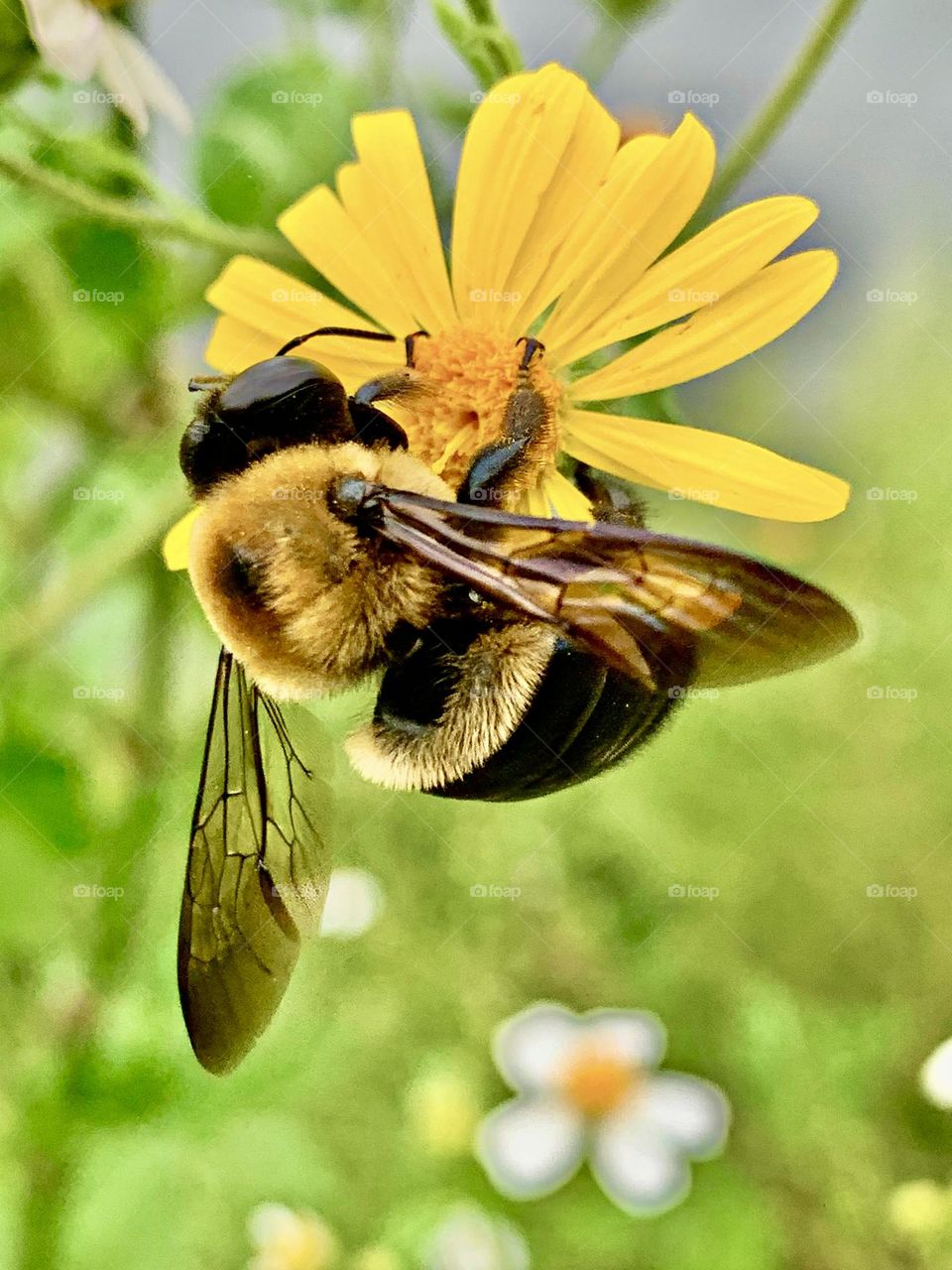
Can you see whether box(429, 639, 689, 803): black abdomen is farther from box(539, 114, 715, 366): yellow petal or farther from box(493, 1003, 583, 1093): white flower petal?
box(493, 1003, 583, 1093): white flower petal

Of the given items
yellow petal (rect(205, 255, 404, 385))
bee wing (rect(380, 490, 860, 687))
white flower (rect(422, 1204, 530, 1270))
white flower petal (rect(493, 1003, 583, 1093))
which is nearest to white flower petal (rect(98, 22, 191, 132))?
yellow petal (rect(205, 255, 404, 385))

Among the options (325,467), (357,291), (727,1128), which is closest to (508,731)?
(325,467)

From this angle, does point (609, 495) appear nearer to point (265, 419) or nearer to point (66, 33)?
point (265, 419)

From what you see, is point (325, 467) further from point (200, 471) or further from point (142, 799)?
point (142, 799)

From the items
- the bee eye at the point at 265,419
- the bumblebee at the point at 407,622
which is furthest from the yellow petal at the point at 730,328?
the bee eye at the point at 265,419

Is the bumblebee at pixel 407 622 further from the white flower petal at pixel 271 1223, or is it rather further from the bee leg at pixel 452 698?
the white flower petal at pixel 271 1223

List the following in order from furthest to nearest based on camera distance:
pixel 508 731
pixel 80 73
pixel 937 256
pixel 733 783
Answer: pixel 733 783, pixel 937 256, pixel 80 73, pixel 508 731

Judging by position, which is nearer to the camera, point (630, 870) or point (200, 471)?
point (200, 471)
